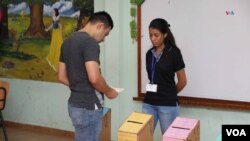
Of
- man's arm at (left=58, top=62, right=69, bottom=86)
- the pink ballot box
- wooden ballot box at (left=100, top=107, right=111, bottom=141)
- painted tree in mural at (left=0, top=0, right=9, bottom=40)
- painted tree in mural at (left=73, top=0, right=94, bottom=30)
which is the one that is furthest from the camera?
painted tree in mural at (left=0, top=0, right=9, bottom=40)

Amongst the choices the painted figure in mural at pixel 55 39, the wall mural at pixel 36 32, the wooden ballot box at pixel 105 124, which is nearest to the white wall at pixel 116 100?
the wall mural at pixel 36 32

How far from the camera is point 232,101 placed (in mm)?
3207

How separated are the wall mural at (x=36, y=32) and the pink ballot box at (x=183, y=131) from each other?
2238 millimetres

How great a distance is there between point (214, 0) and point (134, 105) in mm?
1332

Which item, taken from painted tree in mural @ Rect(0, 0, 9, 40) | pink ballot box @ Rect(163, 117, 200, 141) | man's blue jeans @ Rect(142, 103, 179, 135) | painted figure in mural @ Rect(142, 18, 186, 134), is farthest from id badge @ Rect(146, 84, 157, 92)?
painted tree in mural @ Rect(0, 0, 9, 40)

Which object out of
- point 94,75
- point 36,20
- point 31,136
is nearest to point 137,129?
point 94,75

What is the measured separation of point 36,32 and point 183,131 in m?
2.94

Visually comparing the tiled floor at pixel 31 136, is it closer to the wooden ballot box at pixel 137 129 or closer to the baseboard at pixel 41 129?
the baseboard at pixel 41 129

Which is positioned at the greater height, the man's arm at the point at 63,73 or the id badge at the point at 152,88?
the man's arm at the point at 63,73

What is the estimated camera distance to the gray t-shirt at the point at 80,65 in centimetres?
223

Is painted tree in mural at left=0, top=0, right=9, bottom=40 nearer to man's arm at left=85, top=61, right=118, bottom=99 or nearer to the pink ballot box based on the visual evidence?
man's arm at left=85, top=61, right=118, bottom=99

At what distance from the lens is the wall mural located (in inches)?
164

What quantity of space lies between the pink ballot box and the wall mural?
2.24 m

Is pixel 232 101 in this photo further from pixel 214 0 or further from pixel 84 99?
pixel 84 99
